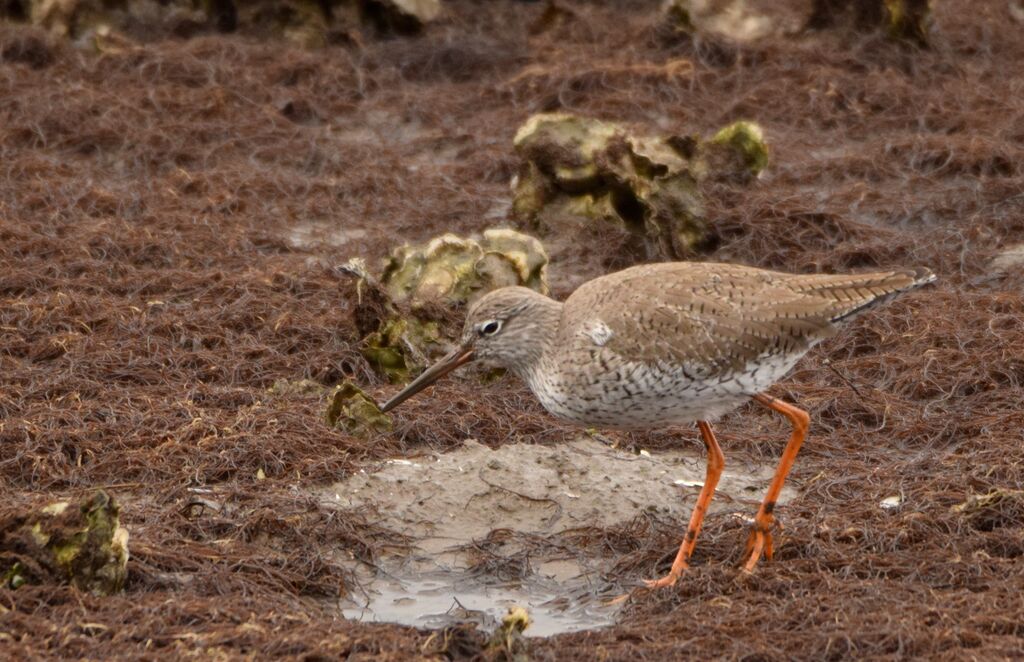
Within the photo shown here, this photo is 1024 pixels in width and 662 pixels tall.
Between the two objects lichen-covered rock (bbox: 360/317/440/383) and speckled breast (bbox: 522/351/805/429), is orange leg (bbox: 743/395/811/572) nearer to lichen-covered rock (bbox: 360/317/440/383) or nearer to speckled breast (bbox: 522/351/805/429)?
speckled breast (bbox: 522/351/805/429)

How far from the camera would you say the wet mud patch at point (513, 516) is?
A: 6797 mm

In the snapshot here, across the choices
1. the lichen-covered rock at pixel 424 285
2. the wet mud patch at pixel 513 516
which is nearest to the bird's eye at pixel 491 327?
the wet mud patch at pixel 513 516

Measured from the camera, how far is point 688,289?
6949 mm

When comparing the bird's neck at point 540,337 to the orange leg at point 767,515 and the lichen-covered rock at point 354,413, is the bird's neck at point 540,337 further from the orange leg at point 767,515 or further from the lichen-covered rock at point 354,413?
the lichen-covered rock at point 354,413

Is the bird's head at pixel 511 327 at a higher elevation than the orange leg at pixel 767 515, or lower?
higher

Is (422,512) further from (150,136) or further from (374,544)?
(150,136)

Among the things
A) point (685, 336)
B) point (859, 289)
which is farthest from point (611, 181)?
point (685, 336)

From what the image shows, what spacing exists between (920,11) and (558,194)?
519cm

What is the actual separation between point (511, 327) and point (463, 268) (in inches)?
90.0

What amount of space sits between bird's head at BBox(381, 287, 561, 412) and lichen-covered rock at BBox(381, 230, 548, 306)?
2.01m

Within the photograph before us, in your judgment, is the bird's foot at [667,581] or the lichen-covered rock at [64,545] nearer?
the lichen-covered rock at [64,545]

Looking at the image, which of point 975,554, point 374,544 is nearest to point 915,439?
point 975,554

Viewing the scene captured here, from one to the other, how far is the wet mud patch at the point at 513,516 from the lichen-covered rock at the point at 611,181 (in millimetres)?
2886

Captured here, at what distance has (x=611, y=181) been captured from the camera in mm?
10945
